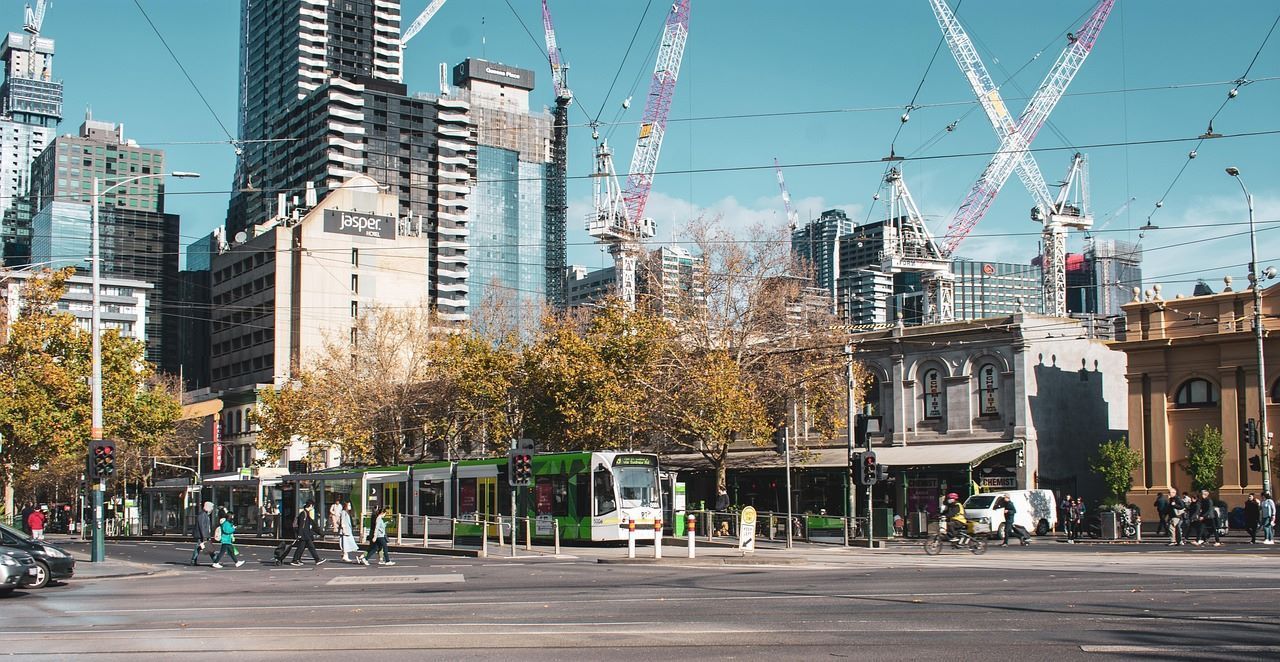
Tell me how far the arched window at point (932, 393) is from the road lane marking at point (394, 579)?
1258 inches

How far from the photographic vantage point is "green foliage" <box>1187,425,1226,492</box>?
161ft

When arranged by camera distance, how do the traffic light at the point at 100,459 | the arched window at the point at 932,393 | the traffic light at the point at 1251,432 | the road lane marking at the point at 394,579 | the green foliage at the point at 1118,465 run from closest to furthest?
1. the road lane marking at the point at 394,579
2. the traffic light at the point at 100,459
3. the traffic light at the point at 1251,432
4. the green foliage at the point at 1118,465
5. the arched window at the point at 932,393

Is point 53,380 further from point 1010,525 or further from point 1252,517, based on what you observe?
point 1252,517

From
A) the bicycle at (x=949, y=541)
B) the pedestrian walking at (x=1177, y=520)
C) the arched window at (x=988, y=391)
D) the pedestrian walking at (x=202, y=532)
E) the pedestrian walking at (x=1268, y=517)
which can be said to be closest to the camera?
the pedestrian walking at (x=202, y=532)

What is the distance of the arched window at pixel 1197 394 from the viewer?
52.2 m

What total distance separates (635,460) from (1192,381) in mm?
25081

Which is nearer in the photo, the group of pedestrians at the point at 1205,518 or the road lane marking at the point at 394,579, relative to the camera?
the road lane marking at the point at 394,579

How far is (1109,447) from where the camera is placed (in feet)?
170

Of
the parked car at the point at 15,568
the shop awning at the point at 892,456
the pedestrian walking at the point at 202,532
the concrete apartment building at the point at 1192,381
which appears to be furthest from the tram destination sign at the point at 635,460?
the concrete apartment building at the point at 1192,381

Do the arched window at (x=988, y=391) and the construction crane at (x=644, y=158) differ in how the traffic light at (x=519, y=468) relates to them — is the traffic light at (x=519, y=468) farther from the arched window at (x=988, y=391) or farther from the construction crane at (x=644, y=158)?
the construction crane at (x=644, y=158)

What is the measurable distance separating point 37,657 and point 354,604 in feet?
23.2

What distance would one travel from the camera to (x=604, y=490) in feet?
137

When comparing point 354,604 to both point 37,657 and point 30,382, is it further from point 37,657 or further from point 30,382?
point 30,382

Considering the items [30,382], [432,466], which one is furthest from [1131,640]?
[30,382]
